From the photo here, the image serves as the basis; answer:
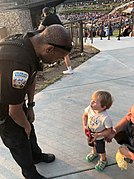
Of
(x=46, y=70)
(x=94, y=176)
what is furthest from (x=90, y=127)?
(x=46, y=70)

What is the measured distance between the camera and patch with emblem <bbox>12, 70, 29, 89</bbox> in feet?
5.54

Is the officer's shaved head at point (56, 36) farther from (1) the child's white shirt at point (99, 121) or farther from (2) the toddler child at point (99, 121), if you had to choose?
(1) the child's white shirt at point (99, 121)

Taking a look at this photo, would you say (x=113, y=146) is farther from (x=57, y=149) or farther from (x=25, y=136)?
(x=25, y=136)

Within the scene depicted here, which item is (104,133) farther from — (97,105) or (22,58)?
(22,58)

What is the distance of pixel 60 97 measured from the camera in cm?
454

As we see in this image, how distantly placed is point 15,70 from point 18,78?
6 cm

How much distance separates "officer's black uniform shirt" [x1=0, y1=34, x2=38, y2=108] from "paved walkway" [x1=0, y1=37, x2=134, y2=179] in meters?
1.31

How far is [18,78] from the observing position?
A: 1.69m

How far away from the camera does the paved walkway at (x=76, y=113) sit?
2787 mm

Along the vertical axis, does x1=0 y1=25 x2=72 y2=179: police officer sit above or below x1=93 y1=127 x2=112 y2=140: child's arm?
above

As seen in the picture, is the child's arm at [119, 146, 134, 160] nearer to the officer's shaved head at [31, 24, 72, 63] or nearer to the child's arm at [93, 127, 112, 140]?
the child's arm at [93, 127, 112, 140]

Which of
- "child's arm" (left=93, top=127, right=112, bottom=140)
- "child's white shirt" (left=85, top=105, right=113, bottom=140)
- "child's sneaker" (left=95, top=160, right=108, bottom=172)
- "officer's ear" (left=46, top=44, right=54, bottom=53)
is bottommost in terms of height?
"child's sneaker" (left=95, top=160, right=108, bottom=172)

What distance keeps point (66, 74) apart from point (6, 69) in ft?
12.9

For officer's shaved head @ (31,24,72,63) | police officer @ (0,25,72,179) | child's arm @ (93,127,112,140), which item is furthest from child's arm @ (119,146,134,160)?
officer's shaved head @ (31,24,72,63)
